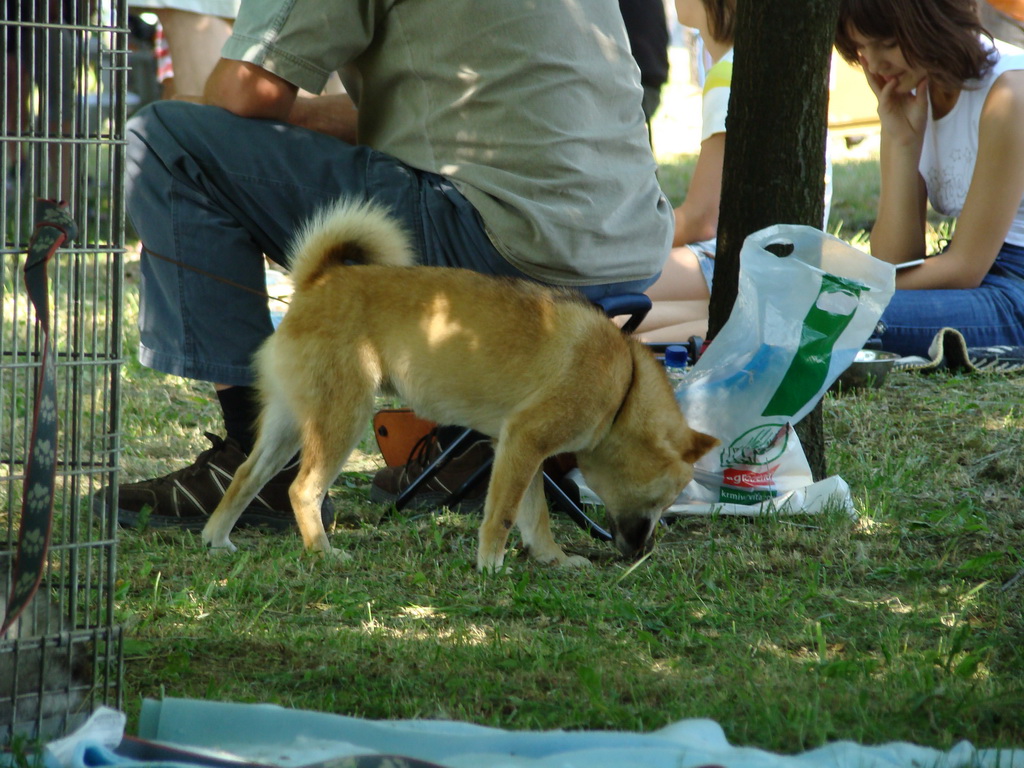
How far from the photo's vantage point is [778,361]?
11.2ft

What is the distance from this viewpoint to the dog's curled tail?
10.5ft

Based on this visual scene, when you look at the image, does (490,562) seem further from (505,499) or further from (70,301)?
(70,301)

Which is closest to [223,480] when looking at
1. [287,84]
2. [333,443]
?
[333,443]

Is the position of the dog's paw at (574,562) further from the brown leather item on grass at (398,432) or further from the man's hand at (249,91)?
the man's hand at (249,91)

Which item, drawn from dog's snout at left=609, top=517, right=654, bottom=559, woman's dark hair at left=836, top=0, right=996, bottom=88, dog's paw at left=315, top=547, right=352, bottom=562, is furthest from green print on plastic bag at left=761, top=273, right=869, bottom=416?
woman's dark hair at left=836, top=0, right=996, bottom=88

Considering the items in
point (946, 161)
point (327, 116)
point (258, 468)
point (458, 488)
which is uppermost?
point (946, 161)

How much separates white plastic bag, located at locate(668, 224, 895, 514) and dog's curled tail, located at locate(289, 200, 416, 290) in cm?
107

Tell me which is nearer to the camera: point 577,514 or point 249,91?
point 249,91

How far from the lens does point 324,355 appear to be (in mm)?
3133

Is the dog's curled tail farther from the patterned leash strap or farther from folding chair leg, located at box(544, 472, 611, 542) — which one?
the patterned leash strap

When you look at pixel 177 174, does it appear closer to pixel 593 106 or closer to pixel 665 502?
pixel 593 106

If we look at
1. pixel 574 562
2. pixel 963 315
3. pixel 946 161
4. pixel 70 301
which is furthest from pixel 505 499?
pixel 946 161

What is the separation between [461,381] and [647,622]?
3.06ft

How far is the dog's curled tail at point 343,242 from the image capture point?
320 cm
